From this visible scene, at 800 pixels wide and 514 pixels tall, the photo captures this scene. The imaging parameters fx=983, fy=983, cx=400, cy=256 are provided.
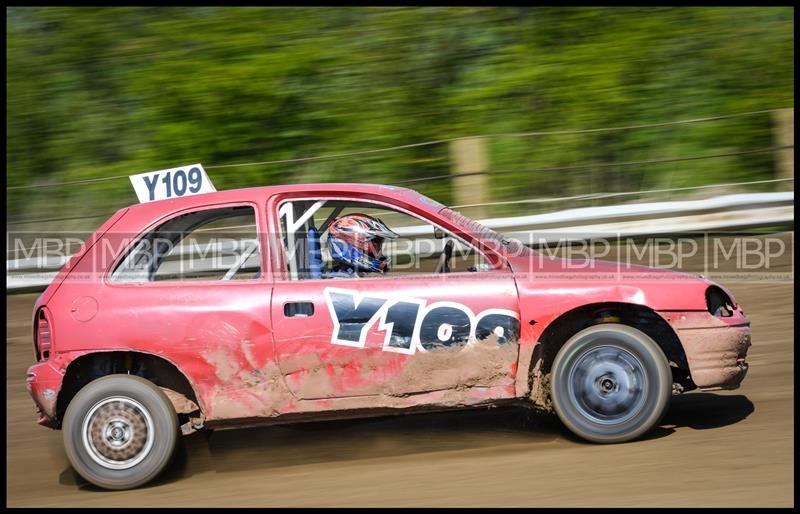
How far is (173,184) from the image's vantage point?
6500mm

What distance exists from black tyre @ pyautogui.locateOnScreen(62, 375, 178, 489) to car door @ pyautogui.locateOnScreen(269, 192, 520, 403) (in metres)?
0.83

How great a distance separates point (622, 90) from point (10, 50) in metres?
9.59

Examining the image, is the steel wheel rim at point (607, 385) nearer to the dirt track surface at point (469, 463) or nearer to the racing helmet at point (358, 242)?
the dirt track surface at point (469, 463)

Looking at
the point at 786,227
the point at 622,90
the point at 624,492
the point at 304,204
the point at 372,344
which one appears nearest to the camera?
the point at 624,492

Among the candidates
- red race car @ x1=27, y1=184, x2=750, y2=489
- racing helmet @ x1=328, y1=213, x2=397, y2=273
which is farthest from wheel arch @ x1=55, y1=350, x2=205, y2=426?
racing helmet @ x1=328, y1=213, x2=397, y2=273

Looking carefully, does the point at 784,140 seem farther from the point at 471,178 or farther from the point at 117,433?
the point at 117,433

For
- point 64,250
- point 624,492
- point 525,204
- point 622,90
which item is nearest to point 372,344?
point 624,492

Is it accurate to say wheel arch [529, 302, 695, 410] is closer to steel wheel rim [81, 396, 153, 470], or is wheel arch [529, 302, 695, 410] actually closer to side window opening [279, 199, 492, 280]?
side window opening [279, 199, 492, 280]

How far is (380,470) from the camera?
19.2 ft

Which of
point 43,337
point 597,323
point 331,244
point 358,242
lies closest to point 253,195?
point 331,244

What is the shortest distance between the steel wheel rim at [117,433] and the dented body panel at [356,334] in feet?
0.95

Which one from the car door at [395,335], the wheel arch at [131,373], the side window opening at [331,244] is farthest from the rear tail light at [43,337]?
the side window opening at [331,244]

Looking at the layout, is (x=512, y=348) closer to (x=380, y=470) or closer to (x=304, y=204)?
(x=380, y=470)

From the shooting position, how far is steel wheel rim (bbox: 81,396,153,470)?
5.85 meters
